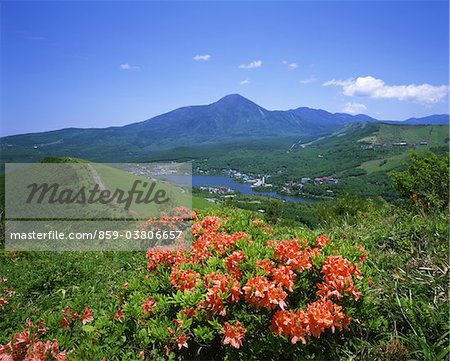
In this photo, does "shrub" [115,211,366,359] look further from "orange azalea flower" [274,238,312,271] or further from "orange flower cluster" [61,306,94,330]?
"orange flower cluster" [61,306,94,330]

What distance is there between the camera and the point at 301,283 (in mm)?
2281

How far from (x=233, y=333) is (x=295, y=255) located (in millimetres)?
715

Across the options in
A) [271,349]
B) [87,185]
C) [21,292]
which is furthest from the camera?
[87,185]

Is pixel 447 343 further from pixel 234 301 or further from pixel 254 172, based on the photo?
pixel 254 172

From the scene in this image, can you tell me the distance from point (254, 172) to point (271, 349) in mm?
155208

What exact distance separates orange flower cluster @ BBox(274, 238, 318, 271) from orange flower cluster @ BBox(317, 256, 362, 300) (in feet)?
0.44

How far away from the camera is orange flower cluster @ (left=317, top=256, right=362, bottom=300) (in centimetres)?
209

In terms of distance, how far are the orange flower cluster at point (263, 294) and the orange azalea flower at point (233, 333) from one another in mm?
176

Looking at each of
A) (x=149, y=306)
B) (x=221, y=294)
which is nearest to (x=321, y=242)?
(x=221, y=294)

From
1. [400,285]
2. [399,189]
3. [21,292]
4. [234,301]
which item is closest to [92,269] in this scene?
[21,292]

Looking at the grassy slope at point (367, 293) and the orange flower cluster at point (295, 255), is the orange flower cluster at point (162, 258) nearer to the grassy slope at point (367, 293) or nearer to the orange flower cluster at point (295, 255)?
the grassy slope at point (367, 293)

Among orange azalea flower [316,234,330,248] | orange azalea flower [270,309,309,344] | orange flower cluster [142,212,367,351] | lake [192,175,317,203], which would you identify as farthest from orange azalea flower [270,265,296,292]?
lake [192,175,317,203]

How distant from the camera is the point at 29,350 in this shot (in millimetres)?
2256

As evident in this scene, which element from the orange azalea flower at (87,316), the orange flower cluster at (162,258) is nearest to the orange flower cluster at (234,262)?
the orange flower cluster at (162,258)
